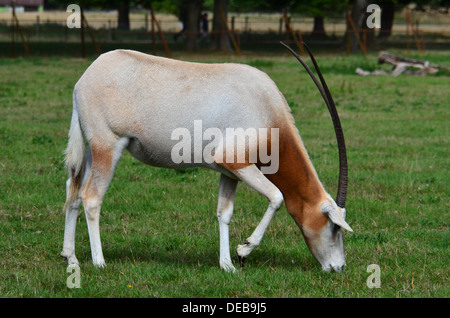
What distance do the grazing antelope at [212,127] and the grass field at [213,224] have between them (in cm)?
36

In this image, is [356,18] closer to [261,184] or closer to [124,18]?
[124,18]

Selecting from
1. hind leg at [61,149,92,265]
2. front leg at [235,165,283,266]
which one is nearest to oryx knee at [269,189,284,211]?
front leg at [235,165,283,266]

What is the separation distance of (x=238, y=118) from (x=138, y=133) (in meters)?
0.82

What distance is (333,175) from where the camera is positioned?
9133 mm

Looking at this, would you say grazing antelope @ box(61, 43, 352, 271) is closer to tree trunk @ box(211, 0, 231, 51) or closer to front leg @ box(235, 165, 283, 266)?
front leg @ box(235, 165, 283, 266)

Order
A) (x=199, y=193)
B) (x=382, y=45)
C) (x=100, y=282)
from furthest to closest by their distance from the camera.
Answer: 1. (x=382, y=45)
2. (x=199, y=193)
3. (x=100, y=282)

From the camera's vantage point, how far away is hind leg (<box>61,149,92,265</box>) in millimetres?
5945

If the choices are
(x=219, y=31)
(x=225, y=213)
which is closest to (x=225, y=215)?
(x=225, y=213)

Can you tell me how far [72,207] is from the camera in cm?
604

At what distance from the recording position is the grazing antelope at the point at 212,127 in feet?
18.4

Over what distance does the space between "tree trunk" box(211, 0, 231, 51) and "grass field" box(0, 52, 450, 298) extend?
20.0m

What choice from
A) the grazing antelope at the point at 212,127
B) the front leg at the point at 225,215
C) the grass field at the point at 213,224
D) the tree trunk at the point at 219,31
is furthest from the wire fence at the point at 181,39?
the front leg at the point at 225,215
